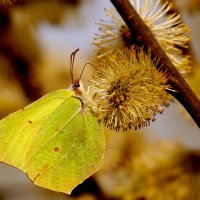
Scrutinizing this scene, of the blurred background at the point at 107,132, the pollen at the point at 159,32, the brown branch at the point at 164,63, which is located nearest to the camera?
the brown branch at the point at 164,63

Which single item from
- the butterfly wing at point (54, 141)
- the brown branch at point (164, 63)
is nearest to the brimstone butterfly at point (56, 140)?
the butterfly wing at point (54, 141)

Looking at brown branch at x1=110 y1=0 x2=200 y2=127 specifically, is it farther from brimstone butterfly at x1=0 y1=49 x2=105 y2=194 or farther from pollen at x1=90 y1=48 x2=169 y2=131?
brimstone butterfly at x1=0 y1=49 x2=105 y2=194

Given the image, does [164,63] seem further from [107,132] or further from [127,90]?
[107,132]

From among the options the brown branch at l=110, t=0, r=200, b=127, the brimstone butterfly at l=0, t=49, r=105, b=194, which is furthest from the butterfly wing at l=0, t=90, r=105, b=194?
the brown branch at l=110, t=0, r=200, b=127

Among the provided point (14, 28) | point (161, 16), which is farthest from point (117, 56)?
point (14, 28)

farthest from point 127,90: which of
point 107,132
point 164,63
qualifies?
point 107,132

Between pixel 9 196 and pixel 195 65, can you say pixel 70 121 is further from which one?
pixel 9 196

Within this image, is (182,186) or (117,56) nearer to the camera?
(117,56)

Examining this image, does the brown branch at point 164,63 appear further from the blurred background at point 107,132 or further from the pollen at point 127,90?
the blurred background at point 107,132
